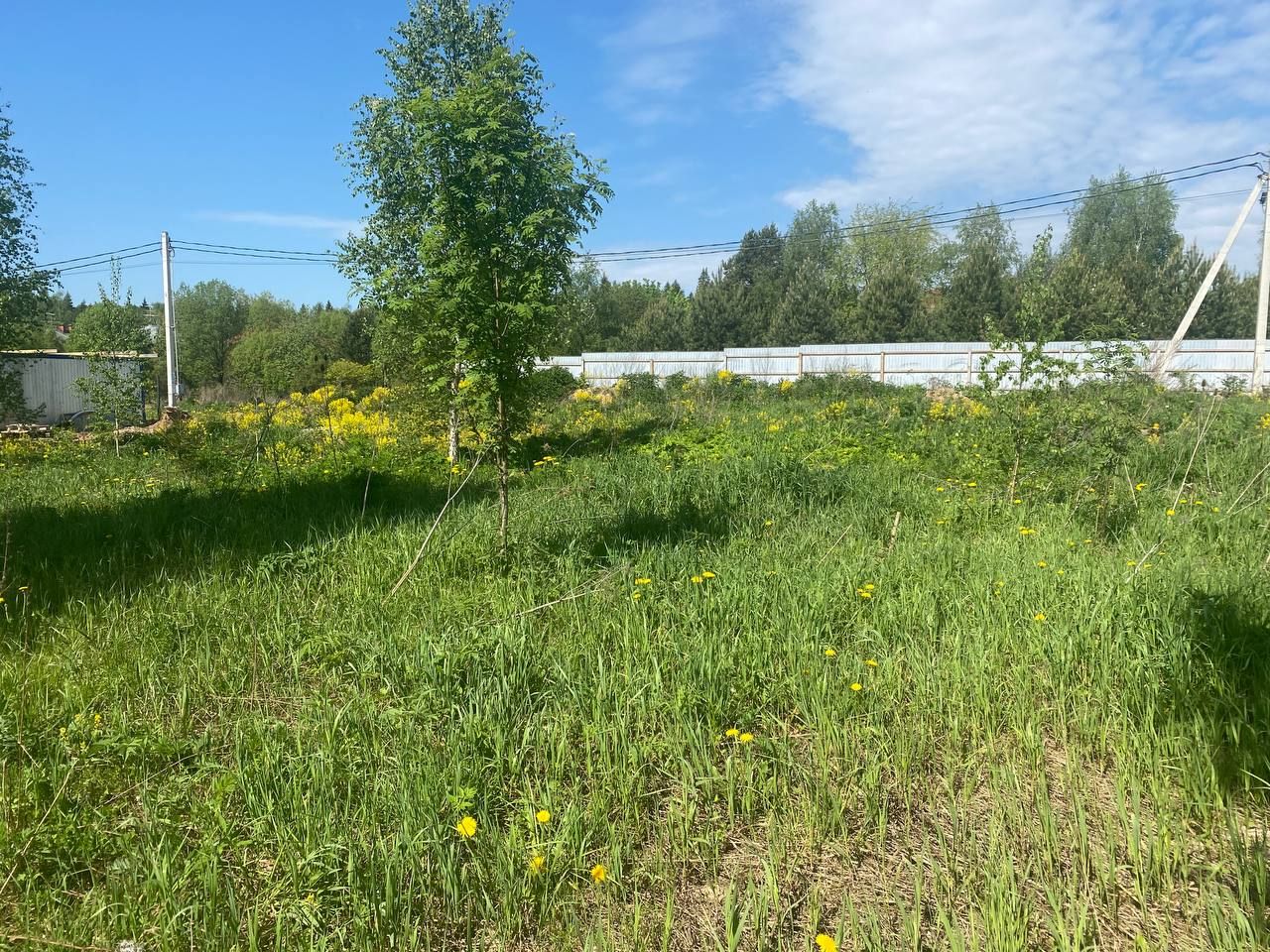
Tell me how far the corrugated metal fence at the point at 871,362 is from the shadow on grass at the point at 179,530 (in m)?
17.2

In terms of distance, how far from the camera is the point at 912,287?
38344 millimetres

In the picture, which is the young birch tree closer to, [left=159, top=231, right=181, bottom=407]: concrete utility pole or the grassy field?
the grassy field

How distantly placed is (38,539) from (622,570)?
15.2ft

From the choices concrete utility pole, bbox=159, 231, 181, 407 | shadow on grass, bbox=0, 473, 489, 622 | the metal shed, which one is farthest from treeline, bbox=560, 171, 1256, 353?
the metal shed

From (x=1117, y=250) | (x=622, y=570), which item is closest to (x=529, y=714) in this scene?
(x=622, y=570)

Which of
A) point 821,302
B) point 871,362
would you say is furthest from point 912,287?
point 871,362

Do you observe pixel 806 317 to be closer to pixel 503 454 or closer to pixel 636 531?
pixel 636 531

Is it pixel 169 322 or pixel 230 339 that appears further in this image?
pixel 230 339

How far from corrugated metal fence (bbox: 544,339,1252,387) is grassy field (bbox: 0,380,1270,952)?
19.1 metres

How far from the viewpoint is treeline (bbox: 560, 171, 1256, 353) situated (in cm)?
3475

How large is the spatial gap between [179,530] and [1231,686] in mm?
7043

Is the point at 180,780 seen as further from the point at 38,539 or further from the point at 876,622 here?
the point at 38,539

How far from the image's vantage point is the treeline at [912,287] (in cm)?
3475

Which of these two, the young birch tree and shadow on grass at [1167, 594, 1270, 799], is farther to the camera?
the young birch tree
